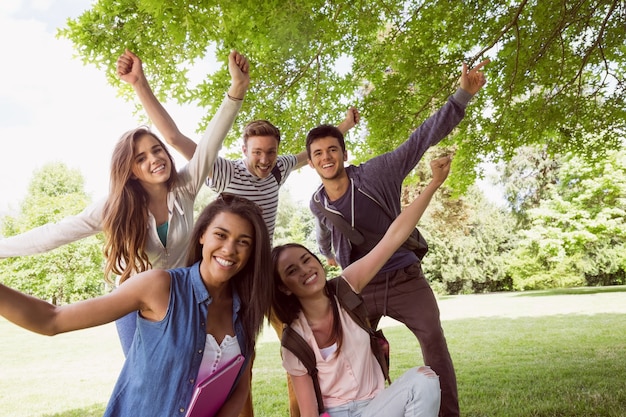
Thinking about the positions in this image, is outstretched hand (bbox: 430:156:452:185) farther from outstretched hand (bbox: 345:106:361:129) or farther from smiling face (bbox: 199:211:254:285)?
outstretched hand (bbox: 345:106:361:129)

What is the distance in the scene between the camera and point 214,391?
2.21 metres

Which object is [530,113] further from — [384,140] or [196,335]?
[196,335]

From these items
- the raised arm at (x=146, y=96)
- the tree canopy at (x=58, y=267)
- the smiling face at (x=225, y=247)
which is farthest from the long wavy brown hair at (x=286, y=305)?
the tree canopy at (x=58, y=267)

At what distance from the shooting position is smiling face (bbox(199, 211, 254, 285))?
230cm

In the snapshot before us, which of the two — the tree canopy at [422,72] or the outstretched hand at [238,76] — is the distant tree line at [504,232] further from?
the outstretched hand at [238,76]

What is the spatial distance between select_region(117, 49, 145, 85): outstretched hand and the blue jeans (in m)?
2.15

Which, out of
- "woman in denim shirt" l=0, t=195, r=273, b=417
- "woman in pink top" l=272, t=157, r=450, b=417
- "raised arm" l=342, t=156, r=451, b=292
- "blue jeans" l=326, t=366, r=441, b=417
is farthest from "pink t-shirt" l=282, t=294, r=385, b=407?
"woman in denim shirt" l=0, t=195, r=273, b=417

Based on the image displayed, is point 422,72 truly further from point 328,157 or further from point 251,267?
point 251,267

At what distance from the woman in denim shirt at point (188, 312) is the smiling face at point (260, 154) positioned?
115 centimetres

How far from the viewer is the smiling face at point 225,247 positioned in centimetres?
230

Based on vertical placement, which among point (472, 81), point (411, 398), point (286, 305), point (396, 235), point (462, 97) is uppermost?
point (472, 81)

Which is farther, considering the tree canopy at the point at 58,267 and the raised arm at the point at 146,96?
the tree canopy at the point at 58,267

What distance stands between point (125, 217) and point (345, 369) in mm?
1375

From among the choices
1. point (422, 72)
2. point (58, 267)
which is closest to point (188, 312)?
point (422, 72)
